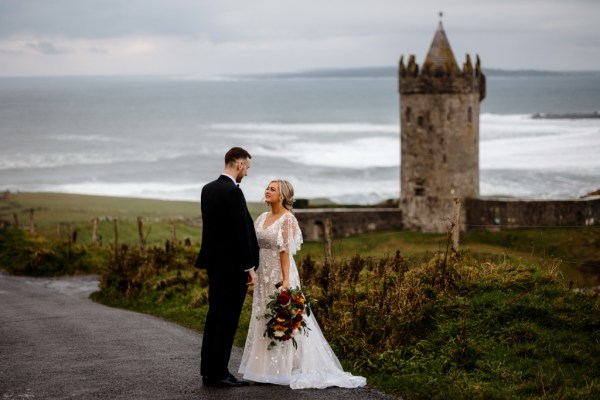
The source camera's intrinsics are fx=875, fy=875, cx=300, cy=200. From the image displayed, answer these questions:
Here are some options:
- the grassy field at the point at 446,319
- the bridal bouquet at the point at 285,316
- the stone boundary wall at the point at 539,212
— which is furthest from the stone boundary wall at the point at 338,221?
the bridal bouquet at the point at 285,316

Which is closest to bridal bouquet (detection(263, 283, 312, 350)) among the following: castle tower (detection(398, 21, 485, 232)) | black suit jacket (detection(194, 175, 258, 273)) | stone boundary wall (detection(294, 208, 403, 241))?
black suit jacket (detection(194, 175, 258, 273))

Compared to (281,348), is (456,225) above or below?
above

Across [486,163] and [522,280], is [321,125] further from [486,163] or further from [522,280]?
[522,280]

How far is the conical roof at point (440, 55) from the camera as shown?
151ft

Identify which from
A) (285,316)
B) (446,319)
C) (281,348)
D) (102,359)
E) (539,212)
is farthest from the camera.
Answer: (539,212)

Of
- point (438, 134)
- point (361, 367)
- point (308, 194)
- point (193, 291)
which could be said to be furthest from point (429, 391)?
point (308, 194)

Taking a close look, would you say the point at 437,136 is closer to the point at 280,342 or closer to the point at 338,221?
the point at 338,221

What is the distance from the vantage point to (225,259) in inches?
366

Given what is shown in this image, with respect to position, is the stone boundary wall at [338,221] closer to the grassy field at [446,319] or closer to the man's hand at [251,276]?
the grassy field at [446,319]

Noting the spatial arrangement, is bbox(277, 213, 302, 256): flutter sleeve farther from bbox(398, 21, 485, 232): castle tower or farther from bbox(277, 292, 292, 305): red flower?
bbox(398, 21, 485, 232): castle tower

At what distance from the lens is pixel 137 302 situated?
16.9 metres

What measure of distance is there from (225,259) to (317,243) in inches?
1302

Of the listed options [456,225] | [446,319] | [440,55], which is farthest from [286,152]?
[446,319]

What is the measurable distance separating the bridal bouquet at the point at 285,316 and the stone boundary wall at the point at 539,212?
3258 centimetres
